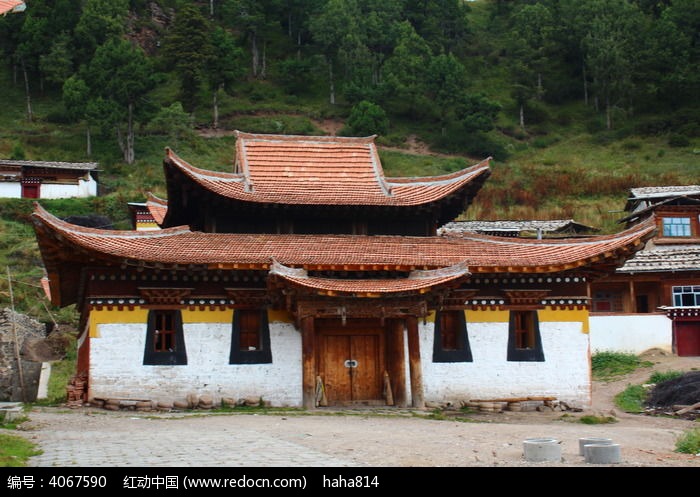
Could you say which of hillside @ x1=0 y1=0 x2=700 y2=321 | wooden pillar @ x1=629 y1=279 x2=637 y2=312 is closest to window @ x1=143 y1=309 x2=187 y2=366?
wooden pillar @ x1=629 y1=279 x2=637 y2=312

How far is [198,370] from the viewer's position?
907 inches

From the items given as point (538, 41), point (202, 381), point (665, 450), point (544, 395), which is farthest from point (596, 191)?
point (665, 450)

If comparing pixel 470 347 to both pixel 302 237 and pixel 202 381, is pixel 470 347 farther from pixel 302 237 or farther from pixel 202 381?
pixel 202 381

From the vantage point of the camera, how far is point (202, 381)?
75.5 ft

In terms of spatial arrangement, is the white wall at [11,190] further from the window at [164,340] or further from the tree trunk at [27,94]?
the window at [164,340]

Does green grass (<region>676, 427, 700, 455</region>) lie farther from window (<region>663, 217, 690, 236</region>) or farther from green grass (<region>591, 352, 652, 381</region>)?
window (<region>663, 217, 690, 236</region>)

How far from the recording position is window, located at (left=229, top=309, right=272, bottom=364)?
76.6 feet

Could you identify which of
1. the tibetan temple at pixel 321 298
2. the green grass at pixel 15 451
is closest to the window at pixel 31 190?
the tibetan temple at pixel 321 298

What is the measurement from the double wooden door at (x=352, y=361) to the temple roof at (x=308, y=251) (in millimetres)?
2036

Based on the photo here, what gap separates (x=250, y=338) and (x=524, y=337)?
771 centimetres

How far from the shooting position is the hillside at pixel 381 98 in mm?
73375

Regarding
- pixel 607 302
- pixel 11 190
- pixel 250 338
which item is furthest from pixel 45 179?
pixel 250 338

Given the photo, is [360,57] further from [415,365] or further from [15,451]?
[15,451]

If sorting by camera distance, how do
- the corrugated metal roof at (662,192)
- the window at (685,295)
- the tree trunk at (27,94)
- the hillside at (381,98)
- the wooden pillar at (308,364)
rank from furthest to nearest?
the tree trunk at (27,94)
the hillside at (381,98)
the corrugated metal roof at (662,192)
the window at (685,295)
the wooden pillar at (308,364)
